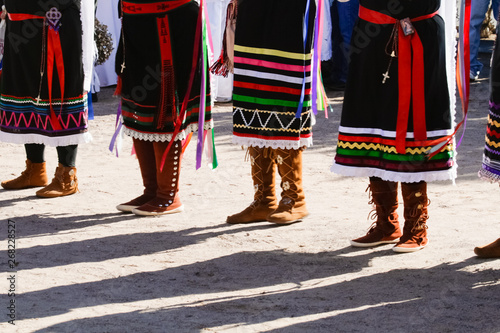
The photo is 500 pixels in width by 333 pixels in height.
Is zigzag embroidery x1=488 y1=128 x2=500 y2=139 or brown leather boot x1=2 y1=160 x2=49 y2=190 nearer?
zigzag embroidery x1=488 y1=128 x2=500 y2=139

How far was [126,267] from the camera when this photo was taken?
12.7ft

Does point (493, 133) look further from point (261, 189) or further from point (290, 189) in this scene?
point (261, 189)

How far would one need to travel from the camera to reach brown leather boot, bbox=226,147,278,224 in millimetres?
4543

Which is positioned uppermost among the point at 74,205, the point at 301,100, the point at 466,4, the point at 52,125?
the point at 466,4

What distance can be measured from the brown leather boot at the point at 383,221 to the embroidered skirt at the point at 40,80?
1.95 metres

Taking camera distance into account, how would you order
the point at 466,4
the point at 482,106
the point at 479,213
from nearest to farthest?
the point at 466,4
the point at 479,213
the point at 482,106

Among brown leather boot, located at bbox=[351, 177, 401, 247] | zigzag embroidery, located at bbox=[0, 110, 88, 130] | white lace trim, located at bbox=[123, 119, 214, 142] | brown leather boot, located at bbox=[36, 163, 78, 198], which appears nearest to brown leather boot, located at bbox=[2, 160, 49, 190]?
brown leather boot, located at bbox=[36, 163, 78, 198]

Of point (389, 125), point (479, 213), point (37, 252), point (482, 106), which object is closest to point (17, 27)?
point (37, 252)

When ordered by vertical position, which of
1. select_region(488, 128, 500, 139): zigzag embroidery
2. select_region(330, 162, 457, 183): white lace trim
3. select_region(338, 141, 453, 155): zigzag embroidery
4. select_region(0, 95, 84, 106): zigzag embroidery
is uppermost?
select_region(488, 128, 500, 139): zigzag embroidery

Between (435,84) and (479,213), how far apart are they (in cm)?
117

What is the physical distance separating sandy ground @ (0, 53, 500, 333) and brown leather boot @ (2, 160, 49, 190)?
0.19 ft

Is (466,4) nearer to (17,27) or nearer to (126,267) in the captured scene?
(126,267)

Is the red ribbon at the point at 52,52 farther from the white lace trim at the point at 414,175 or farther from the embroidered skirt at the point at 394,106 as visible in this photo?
the white lace trim at the point at 414,175

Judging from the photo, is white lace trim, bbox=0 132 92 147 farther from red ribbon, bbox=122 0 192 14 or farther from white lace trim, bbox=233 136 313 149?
white lace trim, bbox=233 136 313 149
